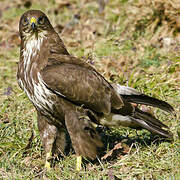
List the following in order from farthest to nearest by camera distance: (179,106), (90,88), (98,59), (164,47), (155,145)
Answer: (164,47) < (98,59) < (179,106) < (155,145) < (90,88)

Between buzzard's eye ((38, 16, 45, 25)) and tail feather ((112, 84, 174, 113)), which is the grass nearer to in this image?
tail feather ((112, 84, 174, 113))

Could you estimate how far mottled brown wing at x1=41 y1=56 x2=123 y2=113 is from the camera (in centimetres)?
408

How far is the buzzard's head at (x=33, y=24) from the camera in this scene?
4312 mm

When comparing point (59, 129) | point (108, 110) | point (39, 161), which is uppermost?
point (108, 110)

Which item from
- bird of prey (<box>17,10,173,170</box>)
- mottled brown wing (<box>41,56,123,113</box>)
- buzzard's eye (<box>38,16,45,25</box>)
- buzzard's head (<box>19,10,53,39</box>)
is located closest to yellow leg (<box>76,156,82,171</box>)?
bird of prey (<box>17,10,173,170</box>)

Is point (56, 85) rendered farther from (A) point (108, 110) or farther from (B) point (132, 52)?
(B) point (132, 52)

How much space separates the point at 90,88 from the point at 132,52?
8.82 ft

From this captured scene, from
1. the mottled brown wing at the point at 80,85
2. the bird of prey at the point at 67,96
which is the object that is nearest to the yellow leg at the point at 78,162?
the bird of prey at the point at 67,96

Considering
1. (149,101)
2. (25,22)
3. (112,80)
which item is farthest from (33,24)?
(112,80)

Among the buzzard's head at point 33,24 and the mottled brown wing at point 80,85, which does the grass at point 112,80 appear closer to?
the mottled brown wing at point 80,85

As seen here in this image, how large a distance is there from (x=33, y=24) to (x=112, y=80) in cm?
226

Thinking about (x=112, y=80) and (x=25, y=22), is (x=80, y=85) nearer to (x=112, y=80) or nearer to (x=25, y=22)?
(x=25, y=22)

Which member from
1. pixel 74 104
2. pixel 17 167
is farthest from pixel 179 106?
pixel 17 167

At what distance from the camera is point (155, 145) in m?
4.68
